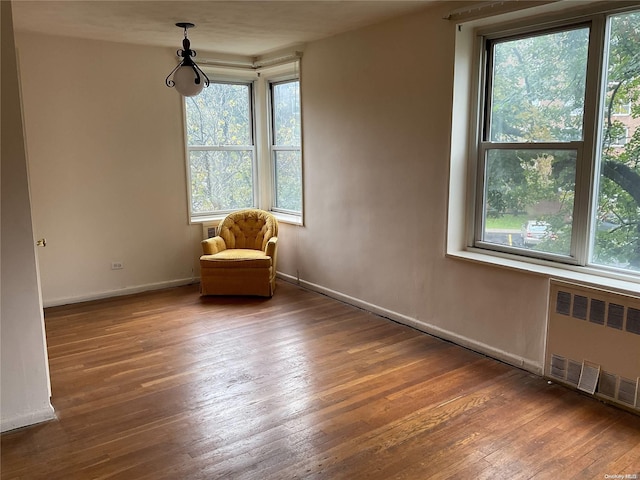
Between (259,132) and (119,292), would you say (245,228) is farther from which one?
(119,292)

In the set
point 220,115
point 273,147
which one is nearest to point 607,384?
point 273,147

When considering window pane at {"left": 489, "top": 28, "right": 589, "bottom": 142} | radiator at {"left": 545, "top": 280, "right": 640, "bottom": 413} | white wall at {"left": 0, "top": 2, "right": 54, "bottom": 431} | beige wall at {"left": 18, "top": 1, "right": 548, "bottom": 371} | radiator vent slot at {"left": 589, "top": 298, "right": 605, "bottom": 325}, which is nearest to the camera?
white wall at {"left": 0, "top": 2, "right": 54, "bottom": 431}

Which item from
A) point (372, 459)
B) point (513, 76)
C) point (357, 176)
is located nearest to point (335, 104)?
point (357, 176)

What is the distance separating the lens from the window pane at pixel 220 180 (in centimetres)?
560

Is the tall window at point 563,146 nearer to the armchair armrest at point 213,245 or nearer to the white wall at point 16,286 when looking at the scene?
the armchair armrest at point 213,245

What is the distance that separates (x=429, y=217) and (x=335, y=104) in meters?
1.52

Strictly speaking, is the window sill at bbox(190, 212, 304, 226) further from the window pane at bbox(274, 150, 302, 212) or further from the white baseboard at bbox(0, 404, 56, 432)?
the white baseboard at bbox(0, 404, 56, 432)

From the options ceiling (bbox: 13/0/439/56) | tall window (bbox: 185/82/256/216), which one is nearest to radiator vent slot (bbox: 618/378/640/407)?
ceiling (bbox: 13/0/439/56)

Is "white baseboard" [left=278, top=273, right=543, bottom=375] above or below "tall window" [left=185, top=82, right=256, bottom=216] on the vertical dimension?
below

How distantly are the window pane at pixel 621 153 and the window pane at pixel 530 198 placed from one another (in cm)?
21

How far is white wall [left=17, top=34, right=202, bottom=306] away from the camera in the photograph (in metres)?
4.57

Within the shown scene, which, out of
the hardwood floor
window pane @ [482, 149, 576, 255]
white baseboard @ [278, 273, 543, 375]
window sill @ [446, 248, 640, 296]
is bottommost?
the hardwood floor

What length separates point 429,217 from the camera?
3.88 meters

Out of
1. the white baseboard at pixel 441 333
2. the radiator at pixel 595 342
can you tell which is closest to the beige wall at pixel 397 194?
the white baseboard at pixel 441 333
